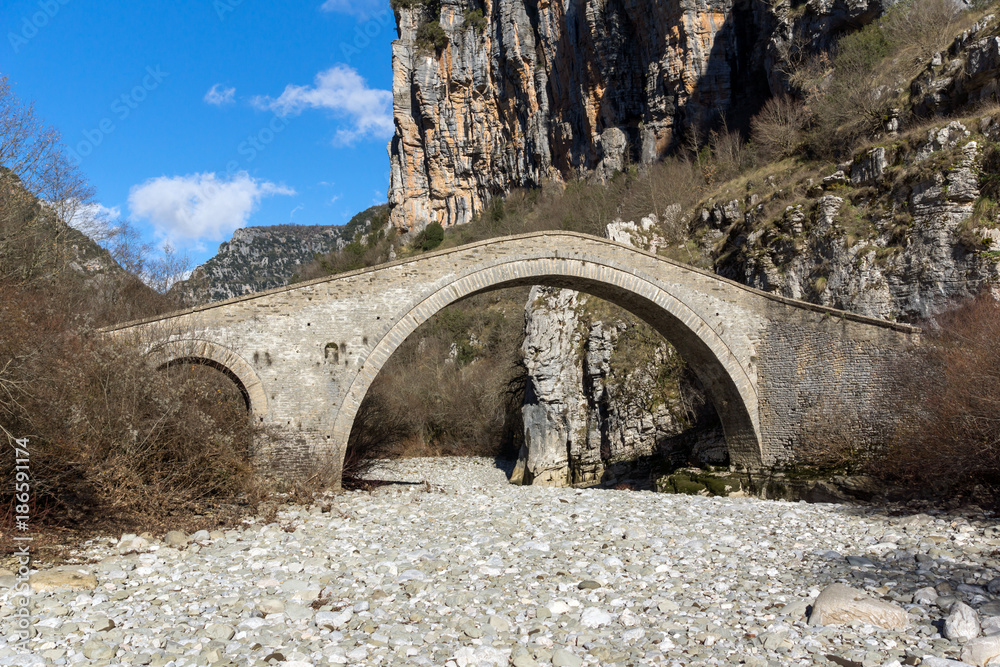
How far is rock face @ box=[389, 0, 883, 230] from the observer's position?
1288 inches

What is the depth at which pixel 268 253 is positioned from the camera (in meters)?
61.1

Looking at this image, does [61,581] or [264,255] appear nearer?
[61,581]

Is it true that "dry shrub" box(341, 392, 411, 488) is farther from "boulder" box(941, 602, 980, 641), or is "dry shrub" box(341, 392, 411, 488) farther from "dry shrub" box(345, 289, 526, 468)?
"boulder" box(941, 602, 980, 641)

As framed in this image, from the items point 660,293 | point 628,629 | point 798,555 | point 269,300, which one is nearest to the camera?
point 628,629

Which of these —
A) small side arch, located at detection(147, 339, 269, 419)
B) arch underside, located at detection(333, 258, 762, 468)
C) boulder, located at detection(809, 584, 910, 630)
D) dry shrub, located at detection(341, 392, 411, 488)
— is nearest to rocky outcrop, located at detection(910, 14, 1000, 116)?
arch underside, located at detection(333, 258, 762, 468)

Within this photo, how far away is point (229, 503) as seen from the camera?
31.4ft

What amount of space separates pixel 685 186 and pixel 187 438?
23.3 m

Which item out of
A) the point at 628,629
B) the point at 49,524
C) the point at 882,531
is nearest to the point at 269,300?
the point at 49,524

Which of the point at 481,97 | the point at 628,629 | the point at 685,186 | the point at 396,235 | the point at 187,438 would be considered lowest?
the point at 628,629

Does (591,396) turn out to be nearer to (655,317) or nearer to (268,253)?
(655,317)

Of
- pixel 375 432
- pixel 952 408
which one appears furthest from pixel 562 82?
pixel 952 408

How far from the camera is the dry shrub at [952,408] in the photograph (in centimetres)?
911

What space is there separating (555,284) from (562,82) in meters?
33.4

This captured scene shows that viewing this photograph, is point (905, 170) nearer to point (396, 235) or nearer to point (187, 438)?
point (187, 438)
